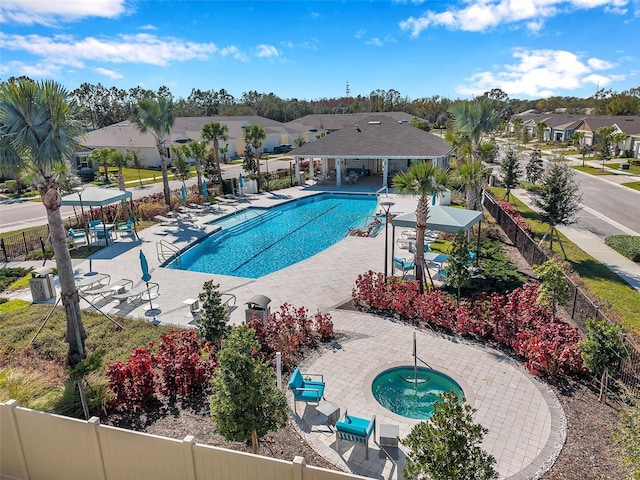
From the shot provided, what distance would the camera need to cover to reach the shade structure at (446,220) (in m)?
14.5

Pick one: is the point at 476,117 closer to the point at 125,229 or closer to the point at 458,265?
the point at 458,265

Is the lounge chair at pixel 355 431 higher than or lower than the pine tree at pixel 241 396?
lower

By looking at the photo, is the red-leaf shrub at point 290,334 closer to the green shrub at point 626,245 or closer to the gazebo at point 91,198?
the gazebo at point 91,198

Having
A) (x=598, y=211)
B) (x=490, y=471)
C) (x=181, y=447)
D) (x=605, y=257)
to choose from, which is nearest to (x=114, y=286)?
(x=181, y=447)

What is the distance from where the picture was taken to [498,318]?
11484mm

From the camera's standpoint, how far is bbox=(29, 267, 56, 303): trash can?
14938 millimetres

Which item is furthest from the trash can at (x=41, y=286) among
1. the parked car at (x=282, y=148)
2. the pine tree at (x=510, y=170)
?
the parked car at (x=282, y=148)

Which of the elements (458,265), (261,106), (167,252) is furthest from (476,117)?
(261,106)

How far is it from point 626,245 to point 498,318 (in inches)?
471

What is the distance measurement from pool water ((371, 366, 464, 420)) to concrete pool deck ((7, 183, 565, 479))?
239 millimetres

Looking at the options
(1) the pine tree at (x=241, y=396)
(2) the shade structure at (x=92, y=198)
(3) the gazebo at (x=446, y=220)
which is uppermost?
(2) the shade structure at (x=92, y=198)

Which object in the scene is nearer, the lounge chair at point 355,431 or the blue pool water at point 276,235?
the lounge chair at point 355,431

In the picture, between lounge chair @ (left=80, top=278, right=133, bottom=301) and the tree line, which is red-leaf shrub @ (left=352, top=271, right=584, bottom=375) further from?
the tree line

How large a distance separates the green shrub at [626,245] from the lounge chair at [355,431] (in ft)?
52.4
